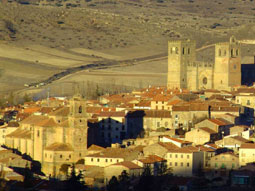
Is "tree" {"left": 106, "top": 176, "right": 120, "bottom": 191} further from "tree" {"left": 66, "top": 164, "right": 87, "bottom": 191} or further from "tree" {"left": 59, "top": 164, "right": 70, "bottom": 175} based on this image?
"tree" {"left": 59, "top": 164, "right": 70, "bottom": 175}

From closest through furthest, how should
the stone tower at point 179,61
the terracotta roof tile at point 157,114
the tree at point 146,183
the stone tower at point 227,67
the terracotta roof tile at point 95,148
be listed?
the tree at point 146,183 → the terracotta roof tile at point 95,148 → the terracotta roof tile at point 157,114 → the stone tower at point 227,67 → the stone tower at point 179,61

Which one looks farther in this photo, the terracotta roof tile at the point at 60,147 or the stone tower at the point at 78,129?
the terracotta roof tile at the point at 60,147

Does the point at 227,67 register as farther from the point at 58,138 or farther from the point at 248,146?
the point at 248,146

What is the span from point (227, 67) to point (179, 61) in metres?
6.63

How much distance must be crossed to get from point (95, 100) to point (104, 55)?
253 ft

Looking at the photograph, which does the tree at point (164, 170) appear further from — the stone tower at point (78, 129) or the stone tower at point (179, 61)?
the stone tower at point (179, 61)

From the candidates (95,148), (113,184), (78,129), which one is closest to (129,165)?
(113,184)

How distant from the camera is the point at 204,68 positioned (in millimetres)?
119188

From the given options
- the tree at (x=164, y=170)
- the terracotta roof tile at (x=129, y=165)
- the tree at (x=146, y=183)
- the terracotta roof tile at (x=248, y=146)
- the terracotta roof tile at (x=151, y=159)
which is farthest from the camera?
the terracotta roof tile at (x=248, y=146)

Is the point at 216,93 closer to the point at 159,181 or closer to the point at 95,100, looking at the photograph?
the point at 95,100

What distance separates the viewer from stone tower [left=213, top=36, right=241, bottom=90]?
117 m

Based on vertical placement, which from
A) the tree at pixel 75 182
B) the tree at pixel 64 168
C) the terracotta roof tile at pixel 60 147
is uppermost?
the terracotta roof tile at pixel 60 147

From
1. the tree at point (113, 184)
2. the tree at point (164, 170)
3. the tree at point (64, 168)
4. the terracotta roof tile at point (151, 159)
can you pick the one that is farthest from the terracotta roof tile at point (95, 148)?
the tree at point (113, 184)

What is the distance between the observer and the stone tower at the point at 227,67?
11712 centimetres
